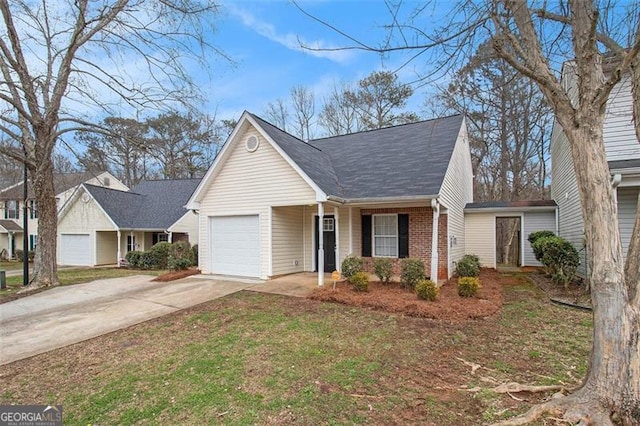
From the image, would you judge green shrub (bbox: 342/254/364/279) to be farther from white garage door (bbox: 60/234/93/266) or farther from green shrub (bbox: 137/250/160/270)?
white garage door (bbox: 60/234/93/266)

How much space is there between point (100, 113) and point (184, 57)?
3976 millimetres

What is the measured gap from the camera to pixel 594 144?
326 cm

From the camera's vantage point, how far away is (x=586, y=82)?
3.30 m

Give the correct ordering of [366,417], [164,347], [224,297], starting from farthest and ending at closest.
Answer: [224,297]
[164,347]
[366,417]

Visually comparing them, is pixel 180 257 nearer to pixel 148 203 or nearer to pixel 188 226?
pixel 188 226

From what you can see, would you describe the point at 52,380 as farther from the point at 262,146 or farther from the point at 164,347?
the point at 262,146

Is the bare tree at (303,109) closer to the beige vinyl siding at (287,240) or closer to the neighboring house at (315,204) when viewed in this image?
the neighboring house at (315,204)

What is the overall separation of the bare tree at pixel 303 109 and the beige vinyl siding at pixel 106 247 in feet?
50.9

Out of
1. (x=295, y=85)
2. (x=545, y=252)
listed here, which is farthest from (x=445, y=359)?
(x=295, y=85)

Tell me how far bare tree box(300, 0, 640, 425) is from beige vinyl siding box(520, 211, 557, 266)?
41.6 ft

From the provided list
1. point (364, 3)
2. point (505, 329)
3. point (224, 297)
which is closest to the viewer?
point (364, 3)

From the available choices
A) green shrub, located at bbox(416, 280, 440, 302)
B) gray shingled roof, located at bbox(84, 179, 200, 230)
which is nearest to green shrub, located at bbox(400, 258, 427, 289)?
green shrub, located at bbox(416, 280, 440, 302)

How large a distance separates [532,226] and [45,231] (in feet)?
64.0

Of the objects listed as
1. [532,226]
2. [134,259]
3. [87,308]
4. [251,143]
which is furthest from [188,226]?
[532,226]
